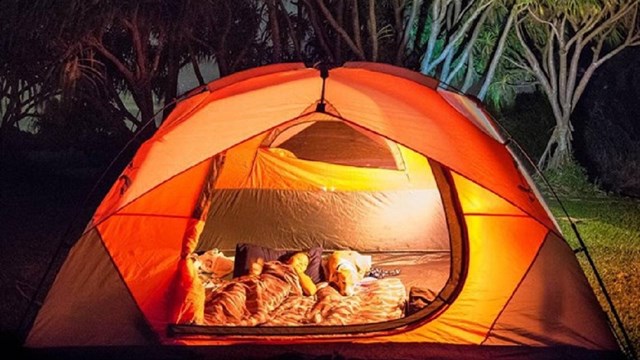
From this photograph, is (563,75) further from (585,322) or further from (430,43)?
(585,322)

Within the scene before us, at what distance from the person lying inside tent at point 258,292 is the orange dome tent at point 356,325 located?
0.19 meters

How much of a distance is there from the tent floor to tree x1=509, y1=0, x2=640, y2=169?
8333 mm

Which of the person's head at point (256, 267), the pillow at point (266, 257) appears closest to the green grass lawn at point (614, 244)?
the pillow at point (266, 257)

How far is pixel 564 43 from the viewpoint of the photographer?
1313cm

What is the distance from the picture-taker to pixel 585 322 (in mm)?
4332

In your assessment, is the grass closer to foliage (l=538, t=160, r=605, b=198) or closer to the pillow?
foliage (l=538, t=160, r=605, b=198)

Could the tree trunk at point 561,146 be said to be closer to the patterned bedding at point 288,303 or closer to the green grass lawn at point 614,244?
the green grass lawn at point 614,244

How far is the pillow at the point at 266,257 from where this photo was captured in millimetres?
5785

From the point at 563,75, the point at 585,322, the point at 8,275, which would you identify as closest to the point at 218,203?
the point at 8,275

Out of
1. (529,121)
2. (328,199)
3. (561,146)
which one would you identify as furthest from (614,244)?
(529,121)

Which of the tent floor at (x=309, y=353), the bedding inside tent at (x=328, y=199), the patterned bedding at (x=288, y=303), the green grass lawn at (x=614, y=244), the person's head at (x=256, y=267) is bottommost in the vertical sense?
the green grass lawn at (x=614, y=244)

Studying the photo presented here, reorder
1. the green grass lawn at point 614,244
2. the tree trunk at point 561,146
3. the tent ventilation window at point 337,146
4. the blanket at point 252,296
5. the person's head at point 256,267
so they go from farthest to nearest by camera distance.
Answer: the tree trunk at point 561,146 → the tent ventilation window at point 337,146 → the green grass lawn at point 614,244 → the person's head at point 256,267 → the blanket at point 252,296

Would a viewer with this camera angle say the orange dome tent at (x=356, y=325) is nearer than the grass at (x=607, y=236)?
Yes

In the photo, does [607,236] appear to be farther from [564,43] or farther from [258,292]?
[564,43]
